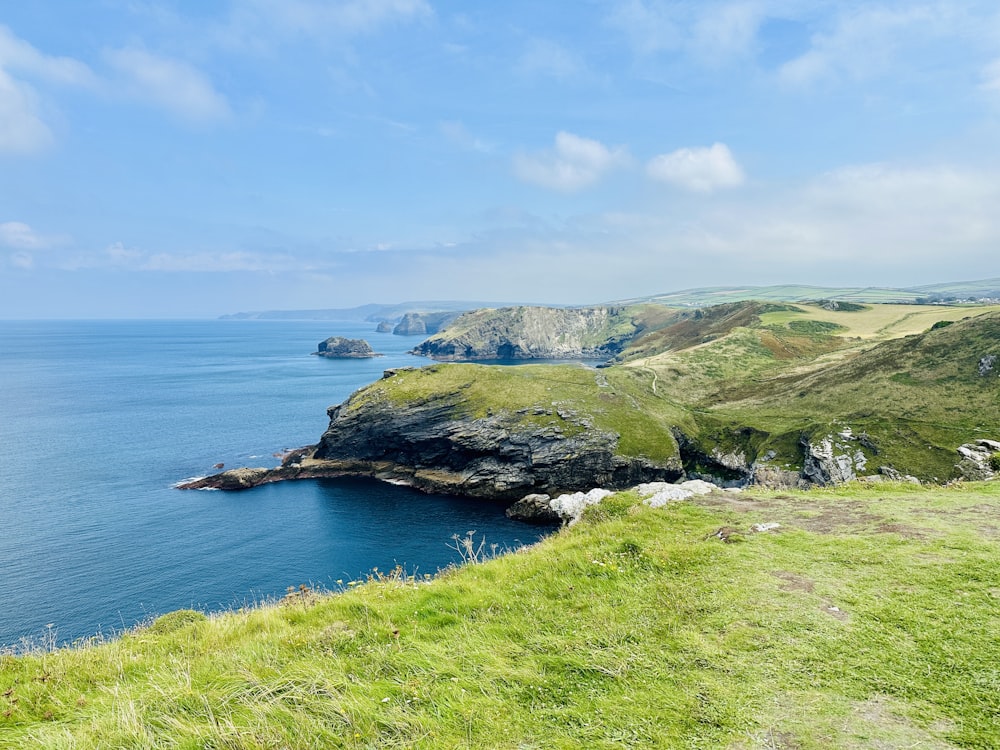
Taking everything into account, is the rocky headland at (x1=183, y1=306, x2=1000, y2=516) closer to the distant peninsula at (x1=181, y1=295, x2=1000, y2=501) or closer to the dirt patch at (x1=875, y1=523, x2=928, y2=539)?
the distant peninsula at (x1=181, y1=295, x2=1000, y2=501)

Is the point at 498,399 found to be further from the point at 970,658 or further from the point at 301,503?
the point at 970,658

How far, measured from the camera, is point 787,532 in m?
13.9

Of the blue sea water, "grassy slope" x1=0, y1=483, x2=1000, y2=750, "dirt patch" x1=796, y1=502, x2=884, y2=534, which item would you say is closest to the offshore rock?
the blue sea water

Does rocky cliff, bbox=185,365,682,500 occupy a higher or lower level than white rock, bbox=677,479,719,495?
lower

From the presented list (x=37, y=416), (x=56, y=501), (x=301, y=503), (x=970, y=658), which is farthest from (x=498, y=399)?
(x=37, y=416)

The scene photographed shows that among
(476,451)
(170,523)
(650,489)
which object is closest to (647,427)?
(476,451)

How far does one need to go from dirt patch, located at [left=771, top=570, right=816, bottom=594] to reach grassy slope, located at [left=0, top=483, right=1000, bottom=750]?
6 centimetres

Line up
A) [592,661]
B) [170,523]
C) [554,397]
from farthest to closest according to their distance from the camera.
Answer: [554,397] < [170,523] < [592,661]

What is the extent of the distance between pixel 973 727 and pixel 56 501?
9276cm

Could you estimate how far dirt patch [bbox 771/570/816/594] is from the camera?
1027 centimetres

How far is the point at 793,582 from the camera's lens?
34.7ft

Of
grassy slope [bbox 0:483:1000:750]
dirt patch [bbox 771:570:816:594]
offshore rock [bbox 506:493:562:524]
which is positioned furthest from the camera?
offshore rock [bbox 506:493:562:524]

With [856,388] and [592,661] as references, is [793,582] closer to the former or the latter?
[592,661]

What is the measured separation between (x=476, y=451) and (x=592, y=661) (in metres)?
74.4
